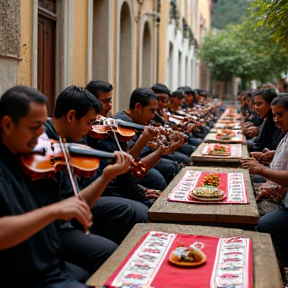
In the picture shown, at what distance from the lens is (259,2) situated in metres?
6.73

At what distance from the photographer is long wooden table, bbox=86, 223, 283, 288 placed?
2.86 m

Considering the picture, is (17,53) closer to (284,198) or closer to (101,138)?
(101,138)

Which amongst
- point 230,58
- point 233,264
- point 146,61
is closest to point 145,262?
point 233,264

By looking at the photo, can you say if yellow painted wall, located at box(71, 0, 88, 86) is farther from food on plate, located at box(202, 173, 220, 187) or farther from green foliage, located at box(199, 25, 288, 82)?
green foliage, located at box(199, 25, 288, 82)

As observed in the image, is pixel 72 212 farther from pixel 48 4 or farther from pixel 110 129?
pixel 48 4

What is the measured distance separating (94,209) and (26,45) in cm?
299

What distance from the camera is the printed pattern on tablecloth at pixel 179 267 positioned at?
283 cm

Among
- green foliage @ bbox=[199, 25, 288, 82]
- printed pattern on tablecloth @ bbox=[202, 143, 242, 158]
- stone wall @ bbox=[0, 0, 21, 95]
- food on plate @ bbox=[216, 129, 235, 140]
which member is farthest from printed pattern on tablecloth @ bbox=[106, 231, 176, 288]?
green foliage @ bbox=[199, 25, 288, 82]

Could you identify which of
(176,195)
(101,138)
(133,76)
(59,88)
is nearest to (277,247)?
(176,195)

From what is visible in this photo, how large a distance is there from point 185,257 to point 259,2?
4.47m

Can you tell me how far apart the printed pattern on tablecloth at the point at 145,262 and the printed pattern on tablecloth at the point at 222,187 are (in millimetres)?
1051

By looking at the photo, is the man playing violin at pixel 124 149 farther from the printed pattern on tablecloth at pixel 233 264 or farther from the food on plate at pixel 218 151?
the food on plate at pixel 218 151

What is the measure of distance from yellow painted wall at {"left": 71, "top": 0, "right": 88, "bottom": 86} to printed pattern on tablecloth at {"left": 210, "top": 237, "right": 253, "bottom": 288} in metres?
5.64

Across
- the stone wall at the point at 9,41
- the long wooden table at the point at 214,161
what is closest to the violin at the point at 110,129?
the stone wall at the point at 9,41
